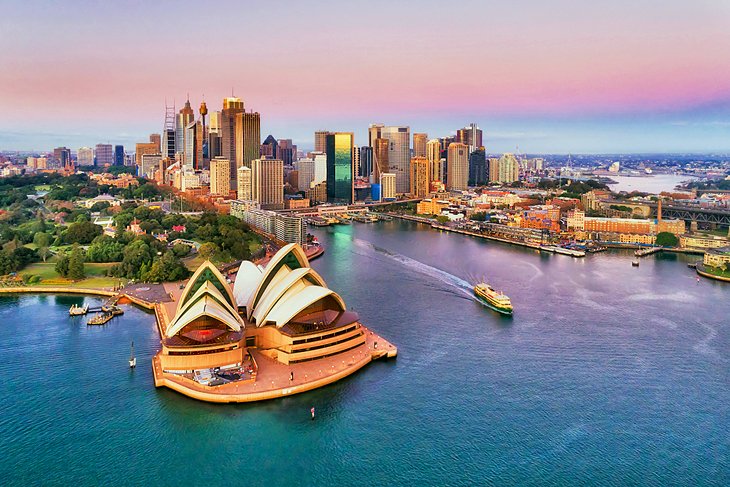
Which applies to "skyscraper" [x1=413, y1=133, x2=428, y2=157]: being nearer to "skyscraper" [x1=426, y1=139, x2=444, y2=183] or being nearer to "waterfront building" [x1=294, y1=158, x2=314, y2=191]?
"skyscraper" [x1=426, y1=139, x2=444, y2=183]

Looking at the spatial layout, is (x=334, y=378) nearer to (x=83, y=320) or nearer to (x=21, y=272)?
(x=83, y=320)

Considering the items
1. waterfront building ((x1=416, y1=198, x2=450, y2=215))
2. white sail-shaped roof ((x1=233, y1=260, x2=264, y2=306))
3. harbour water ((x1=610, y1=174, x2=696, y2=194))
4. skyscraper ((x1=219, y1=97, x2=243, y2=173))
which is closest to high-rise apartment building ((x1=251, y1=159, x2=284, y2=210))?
waterfront building ((x1=416, y1=198, x2=450, y2=215))

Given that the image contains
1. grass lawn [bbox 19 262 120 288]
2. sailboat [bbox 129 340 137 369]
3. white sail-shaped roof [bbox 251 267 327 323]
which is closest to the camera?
sailboat [bbox 129 340 137 369]

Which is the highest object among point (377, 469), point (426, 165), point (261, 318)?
point (426, 165)

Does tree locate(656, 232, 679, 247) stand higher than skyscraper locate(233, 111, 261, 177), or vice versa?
skyscraper locate(233, 111, 261, 177)

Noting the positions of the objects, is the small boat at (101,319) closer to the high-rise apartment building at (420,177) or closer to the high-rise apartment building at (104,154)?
the high-rise apartment building at (420,177)

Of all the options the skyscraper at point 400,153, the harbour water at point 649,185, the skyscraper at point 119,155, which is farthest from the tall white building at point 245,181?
the skyscraper at point 119,155

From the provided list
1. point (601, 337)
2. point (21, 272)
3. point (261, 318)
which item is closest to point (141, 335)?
point (261, 318)

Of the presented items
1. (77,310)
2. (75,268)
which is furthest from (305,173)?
(77,310)
